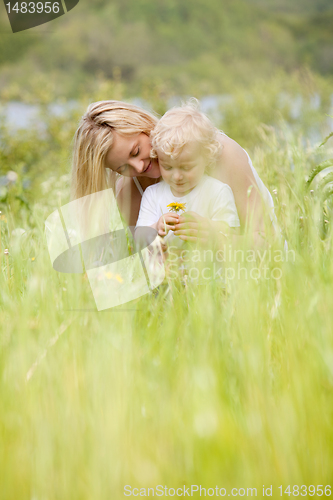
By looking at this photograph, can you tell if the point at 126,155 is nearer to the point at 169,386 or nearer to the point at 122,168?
the point at 122,168

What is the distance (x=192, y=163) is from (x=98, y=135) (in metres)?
0.46

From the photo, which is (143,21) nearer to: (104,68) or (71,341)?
(104,68)

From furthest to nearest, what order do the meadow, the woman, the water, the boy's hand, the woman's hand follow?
1. the water
2. the woman
3. the boy's hand
4. the woman's hand
5. the meadow

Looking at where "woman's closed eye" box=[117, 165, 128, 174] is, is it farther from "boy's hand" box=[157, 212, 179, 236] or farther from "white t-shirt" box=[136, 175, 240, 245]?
"boy's hand" box=[157, 212, 179, 236]

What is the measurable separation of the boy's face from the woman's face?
0.13m

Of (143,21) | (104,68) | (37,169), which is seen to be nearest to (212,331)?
(37,169)

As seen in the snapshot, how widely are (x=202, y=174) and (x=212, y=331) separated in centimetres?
103

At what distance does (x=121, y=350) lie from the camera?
0.93 meters

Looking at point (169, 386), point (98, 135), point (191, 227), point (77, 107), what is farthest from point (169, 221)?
Result: point (77, 107)

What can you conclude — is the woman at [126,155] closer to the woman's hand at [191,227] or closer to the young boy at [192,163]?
the young boy at [192,163]

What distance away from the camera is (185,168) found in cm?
185

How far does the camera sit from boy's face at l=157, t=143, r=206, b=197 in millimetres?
1805

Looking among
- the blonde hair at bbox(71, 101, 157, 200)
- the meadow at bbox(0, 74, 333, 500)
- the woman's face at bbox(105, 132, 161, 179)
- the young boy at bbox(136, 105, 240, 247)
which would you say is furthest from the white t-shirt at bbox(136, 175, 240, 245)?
the meadow at bbox(0, 74, 333, 500)

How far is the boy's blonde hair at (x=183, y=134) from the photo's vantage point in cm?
178
